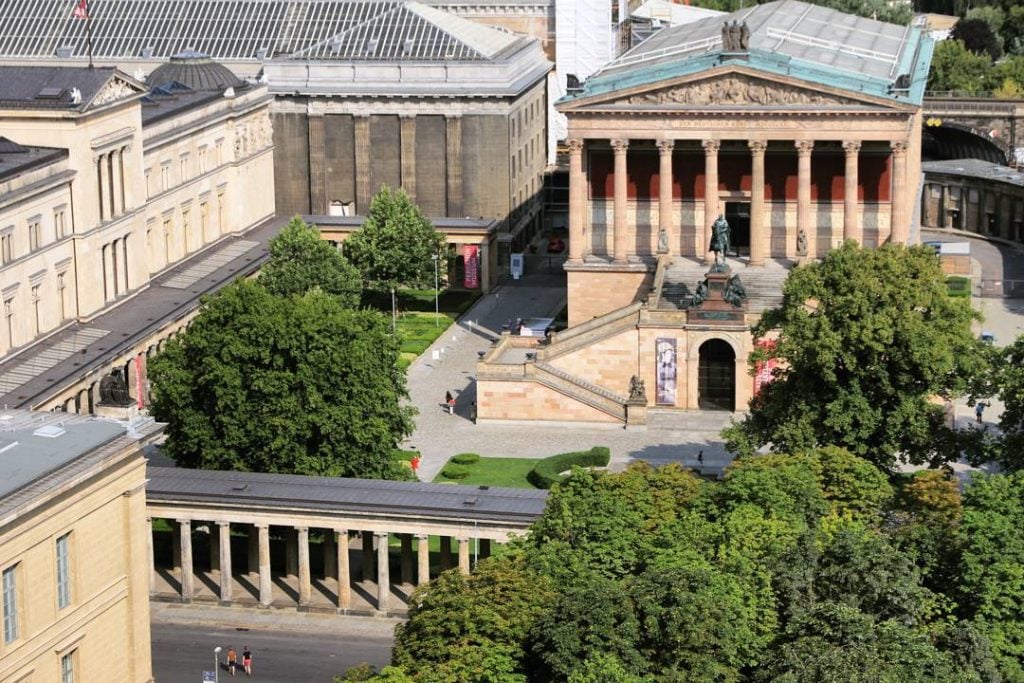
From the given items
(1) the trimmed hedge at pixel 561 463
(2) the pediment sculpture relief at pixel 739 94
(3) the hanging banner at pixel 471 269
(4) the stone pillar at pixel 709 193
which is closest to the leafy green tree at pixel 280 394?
(1) the trimmed hedge at pixel 561 463

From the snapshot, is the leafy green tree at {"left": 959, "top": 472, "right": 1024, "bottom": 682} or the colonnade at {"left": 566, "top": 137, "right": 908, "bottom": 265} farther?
the colonnade at {"left": 566, "top": 137, "right": 908, "bottom": 265}

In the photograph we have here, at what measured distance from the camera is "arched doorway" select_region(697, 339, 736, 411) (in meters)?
158

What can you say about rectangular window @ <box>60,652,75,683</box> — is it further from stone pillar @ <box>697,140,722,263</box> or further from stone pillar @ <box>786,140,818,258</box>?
stone pillar @ <box>786,140,818,258</box>

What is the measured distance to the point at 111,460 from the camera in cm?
9656

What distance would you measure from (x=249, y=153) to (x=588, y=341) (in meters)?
46.5

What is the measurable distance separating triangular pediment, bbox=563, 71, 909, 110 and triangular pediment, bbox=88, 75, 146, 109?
29.1 m

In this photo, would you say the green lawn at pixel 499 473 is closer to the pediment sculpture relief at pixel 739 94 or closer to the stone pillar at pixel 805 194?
the pediment sculpture relief at pixel 739 94

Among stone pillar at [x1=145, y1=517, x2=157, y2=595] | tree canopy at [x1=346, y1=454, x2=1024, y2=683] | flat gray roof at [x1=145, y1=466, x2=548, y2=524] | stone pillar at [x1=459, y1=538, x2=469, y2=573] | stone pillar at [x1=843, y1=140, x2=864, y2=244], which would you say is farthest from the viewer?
stone pillar at [x1=843, y1=140, x2=864, y2=244]

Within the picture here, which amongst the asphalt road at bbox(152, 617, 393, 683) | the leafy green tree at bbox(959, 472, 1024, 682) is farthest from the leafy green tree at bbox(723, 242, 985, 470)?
the asphalt road at bbox(152, 617, 393, 683)

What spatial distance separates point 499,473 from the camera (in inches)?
5635

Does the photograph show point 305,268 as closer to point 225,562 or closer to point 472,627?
point 225,562

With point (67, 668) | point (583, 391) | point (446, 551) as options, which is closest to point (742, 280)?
point (583, 391)

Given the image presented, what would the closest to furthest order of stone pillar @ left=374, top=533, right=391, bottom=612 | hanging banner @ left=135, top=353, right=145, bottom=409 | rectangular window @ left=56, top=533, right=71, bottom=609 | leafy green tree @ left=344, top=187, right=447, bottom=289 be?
rectangular window @ left=56, top=533, right=71, bottom=609, stone pillar @ left=374, top=533, right=391, bottom=612, hanging banner @ left=135, top=353, right=145, bottom=409, leafy green tree @ left=344, top=187, right=447, bottom=289

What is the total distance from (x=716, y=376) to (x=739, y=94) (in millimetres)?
20341
